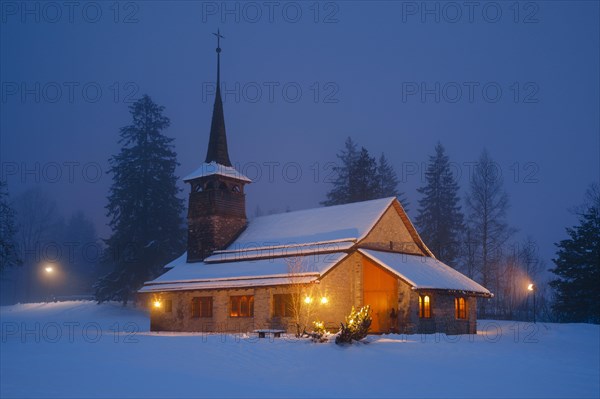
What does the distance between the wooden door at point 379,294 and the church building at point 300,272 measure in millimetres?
52

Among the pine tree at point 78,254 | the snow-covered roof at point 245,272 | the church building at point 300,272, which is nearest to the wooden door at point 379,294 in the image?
the church building at point 300,272

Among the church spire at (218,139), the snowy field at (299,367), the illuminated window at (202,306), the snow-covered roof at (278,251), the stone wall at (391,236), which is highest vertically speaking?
the church spire at (218,139)

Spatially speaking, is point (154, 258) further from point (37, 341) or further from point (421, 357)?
point (421, 357)

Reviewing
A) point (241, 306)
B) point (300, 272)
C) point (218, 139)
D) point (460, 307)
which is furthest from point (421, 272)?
point (218, 139)

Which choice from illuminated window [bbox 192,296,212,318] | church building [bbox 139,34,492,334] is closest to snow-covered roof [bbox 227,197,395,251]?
church building [bbox 139,34,492,334]

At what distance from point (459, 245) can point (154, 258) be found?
26.1 metres

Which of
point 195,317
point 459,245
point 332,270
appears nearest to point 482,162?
point 459,245

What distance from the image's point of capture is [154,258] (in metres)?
47.4

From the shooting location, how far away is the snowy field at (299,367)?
15.2m

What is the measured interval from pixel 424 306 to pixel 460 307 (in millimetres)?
2859

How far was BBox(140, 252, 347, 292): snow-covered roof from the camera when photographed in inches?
1136

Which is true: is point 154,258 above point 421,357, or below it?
above

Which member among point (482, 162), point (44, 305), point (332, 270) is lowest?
point (44, 305)

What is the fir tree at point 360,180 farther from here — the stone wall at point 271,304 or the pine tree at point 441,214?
the stone wall at point 271,304
